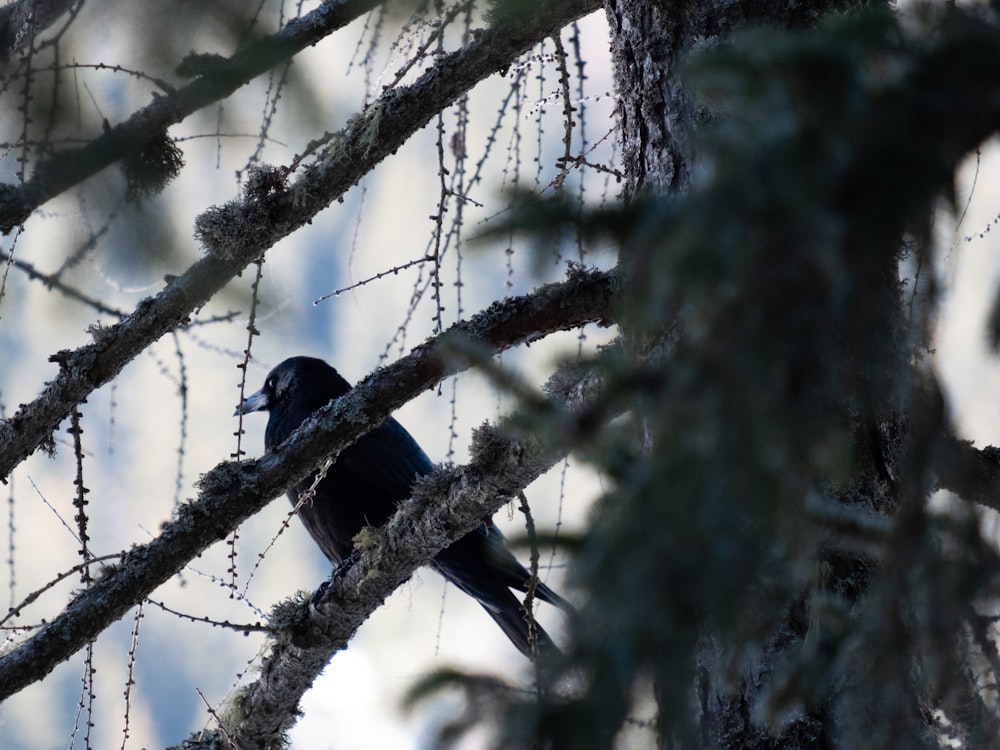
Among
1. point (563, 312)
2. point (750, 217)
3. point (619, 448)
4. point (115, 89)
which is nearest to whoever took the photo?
point (750, 217)

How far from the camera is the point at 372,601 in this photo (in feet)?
9.12

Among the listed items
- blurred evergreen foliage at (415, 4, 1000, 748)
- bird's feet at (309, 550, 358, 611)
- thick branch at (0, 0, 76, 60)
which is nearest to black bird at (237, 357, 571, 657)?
bird's feet at (309, 550, 358, 611)

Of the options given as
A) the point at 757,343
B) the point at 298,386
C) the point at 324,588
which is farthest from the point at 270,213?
the point at 298,386

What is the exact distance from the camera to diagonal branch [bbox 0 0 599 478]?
7.30ft

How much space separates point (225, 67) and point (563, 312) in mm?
884

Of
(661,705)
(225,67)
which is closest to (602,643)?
(661,705)

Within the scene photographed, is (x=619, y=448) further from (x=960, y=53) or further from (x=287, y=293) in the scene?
(x=287, y=293)

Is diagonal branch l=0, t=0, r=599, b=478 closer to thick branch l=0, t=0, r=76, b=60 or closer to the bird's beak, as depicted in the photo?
thick branch l=0, t=0, r=76, b=60

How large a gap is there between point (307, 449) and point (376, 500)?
2097mm

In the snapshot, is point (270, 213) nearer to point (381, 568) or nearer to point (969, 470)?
point (381, 568)

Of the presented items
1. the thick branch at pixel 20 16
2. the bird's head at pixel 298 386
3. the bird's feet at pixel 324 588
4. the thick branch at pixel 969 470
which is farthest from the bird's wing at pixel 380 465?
the thick branch at pixel 969 470

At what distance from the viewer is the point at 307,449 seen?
222 centimetres

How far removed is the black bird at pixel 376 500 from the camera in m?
3.96

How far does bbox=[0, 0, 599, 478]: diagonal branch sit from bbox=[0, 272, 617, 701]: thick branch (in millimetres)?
338
